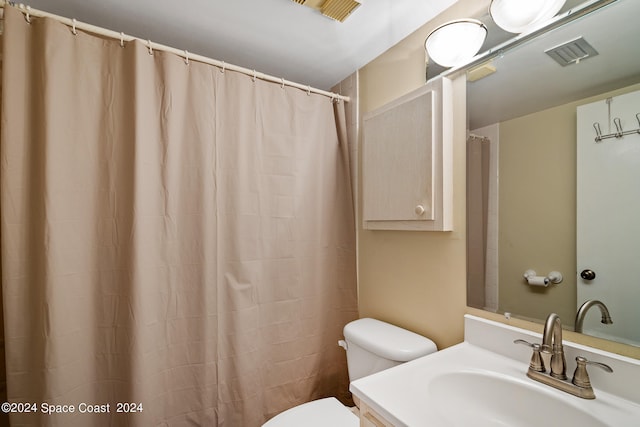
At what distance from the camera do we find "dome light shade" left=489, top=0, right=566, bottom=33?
860 millimetres

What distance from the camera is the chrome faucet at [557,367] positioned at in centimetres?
74

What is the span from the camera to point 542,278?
921 mm

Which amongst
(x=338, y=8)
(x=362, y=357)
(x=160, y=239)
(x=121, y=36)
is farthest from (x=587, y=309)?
(x=121, y=36)

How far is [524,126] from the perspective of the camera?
972 millimetres

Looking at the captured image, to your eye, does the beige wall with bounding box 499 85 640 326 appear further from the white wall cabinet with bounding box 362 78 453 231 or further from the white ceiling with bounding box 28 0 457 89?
the white ceiling with bounding box 28 0 457 89

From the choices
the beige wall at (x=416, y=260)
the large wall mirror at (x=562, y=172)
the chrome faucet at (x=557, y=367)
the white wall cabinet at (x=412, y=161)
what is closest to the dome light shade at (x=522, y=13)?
the large wall mirror at (x=562, y=172)

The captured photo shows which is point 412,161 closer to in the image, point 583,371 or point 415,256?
point 415,256

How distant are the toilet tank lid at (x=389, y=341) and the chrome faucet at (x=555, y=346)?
0.44 m

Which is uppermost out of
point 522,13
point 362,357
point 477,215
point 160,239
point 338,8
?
point 338,8

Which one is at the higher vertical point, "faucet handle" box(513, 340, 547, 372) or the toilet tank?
"faucet handle" box(513, 340, 547, 372)

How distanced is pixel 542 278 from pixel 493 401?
1.36 ft

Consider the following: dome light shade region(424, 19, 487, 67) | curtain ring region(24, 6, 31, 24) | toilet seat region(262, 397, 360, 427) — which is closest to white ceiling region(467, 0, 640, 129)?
dome light shade region(424, 19, 487, 67)

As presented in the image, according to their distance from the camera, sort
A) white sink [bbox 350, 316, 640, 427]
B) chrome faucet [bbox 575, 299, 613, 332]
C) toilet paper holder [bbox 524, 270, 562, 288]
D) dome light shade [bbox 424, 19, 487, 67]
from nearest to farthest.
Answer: white sink [bbox 350, 316, 640, 427], chrome faucet [bbox 575, 299, 613, 332], toilet paper holder [bbox 524, 270, 562, 288], dome light shade [bbox 424, 19, 487, 67]

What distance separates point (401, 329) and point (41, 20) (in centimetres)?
194
